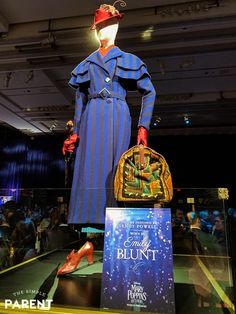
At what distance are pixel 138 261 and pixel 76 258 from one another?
0.53 m

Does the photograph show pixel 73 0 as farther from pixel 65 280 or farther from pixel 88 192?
pixel 65 280

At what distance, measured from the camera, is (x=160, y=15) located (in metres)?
3.39

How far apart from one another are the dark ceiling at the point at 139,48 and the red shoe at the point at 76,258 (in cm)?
286

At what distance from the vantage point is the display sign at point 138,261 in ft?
3.84

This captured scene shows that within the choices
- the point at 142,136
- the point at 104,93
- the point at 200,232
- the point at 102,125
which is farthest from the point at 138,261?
the point at 104,93

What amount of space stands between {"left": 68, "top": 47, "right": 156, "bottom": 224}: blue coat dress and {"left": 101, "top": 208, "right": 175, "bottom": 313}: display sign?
0.18 m

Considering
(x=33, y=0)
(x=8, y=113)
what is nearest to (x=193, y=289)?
(x=33, y=0)

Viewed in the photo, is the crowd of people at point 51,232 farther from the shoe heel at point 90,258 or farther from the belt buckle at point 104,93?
the belt buckle at point 104,93

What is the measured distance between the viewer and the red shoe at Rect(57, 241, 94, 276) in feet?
5.22

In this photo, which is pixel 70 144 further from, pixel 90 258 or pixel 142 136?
pixel 90 258

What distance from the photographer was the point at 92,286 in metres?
1.44

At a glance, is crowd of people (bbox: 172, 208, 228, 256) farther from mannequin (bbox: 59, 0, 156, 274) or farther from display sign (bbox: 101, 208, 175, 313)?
mannequin (bbox: 59, 0, 156, 274)

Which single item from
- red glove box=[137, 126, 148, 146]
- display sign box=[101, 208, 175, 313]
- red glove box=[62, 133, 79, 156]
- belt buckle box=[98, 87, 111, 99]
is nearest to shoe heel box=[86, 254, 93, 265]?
display sign box=[101, 208, 175, 313]

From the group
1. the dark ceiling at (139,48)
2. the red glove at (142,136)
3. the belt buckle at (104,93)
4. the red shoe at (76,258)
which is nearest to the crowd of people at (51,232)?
the red shoe at (76,258)
